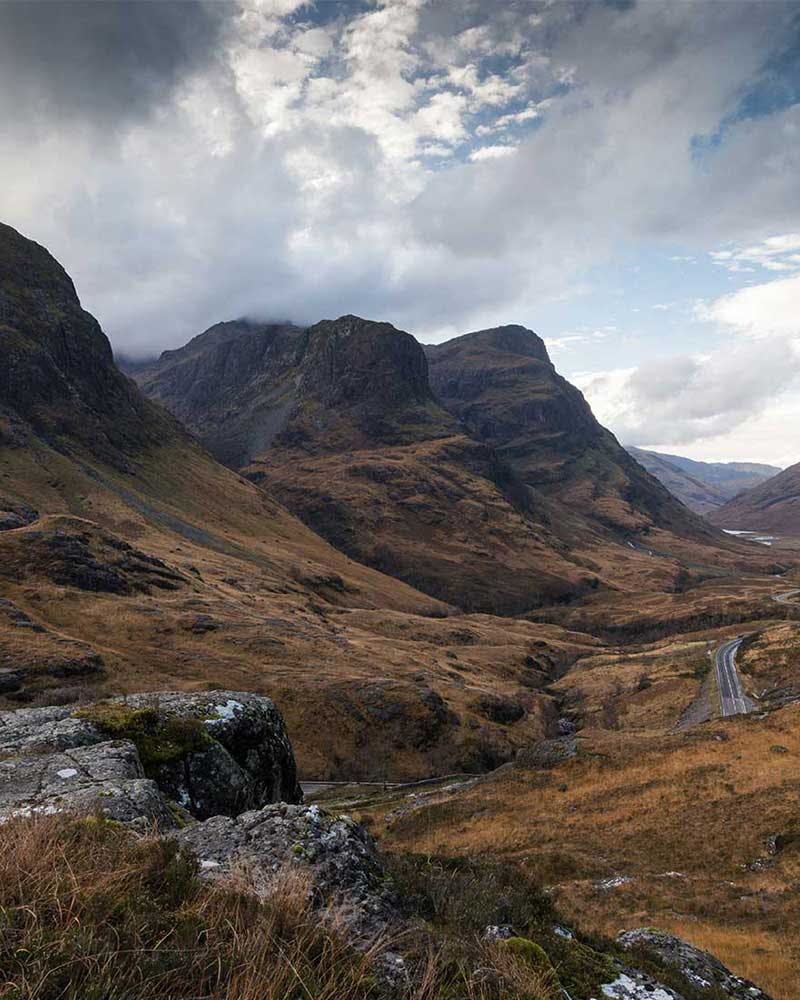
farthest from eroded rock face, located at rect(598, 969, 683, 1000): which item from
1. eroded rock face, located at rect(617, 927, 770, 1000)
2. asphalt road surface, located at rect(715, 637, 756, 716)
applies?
asphalt road surface, located at rect(715, 637, 756, 716)

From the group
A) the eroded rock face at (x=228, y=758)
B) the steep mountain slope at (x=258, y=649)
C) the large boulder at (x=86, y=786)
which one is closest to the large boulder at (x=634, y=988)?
the large boulder at (x=86, y=786)

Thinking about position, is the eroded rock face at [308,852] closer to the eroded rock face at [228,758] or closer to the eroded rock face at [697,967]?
the eroded rock face at [697,967]

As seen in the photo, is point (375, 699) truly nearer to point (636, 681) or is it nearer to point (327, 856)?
point (636, 681)

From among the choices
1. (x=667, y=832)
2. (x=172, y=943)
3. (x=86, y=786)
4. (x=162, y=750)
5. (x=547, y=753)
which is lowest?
(x=547, y=753)

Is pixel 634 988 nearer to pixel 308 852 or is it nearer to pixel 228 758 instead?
pixel 308 852

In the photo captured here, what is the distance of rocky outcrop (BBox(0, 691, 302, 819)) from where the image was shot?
9.15 m

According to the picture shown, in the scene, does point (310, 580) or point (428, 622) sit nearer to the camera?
point (428, 622)

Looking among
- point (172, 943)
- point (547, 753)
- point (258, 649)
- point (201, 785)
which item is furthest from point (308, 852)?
point (258, 649)

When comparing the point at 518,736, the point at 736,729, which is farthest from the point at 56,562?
the point at 736,729

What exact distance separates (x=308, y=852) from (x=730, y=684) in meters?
108

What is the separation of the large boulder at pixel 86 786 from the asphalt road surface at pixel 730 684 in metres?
73.8

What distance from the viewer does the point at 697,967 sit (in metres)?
8.18

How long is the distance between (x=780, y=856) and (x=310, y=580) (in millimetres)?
153043

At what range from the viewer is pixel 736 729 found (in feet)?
135
